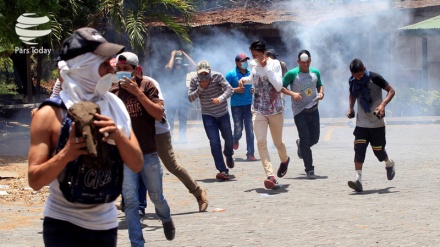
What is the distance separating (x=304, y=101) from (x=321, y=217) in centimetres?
338

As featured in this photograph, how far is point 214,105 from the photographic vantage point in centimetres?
1180

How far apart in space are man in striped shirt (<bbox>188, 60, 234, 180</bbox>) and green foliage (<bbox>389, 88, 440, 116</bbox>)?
1343 centimetres

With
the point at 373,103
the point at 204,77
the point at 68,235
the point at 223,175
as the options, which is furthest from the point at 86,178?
the point at 223,175

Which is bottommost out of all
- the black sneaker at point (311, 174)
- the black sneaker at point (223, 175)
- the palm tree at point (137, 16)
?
the black sneaker at point (311, 174)

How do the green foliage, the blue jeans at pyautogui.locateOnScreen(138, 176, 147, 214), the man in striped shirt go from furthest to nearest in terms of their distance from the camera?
1. the green foliage
2. the man in striped shirt
3. the blue jeans at pyautogui.locateOnScreen(138, 176, 147, 214)

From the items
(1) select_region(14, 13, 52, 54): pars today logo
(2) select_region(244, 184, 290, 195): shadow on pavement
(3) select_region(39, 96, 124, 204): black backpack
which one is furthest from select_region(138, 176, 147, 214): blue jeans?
(1) select_region(14, 13, 52, 54): pars today logo

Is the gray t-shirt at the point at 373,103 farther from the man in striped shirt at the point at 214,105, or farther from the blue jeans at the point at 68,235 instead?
the blue jeans at the point at 68,235

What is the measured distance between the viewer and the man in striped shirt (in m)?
11.7

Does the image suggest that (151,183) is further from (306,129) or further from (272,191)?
(306,129)

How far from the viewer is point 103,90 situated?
3.92 metres

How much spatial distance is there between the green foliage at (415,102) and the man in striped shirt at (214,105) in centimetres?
1343

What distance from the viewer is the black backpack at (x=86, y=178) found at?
3.84 m

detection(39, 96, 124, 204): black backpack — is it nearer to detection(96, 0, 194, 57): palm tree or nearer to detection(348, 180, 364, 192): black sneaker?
detection(348, 180, 364, 192): black sneaker

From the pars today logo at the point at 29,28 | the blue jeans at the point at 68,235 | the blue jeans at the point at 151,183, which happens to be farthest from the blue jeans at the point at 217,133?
the blue jeans at the point at 68,235
